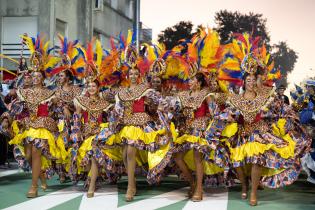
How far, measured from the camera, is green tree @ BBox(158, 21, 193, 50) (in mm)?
31234

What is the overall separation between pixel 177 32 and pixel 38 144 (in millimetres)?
23852

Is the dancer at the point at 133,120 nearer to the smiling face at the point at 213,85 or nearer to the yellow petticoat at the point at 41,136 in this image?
the smiling face at the point at 213,85

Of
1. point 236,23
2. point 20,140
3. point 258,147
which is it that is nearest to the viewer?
point 258,147

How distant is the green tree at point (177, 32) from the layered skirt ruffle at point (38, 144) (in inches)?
899

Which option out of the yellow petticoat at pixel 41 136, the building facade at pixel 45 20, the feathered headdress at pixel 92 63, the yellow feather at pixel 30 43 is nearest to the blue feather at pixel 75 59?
the feathered headdress at pixel 92 63

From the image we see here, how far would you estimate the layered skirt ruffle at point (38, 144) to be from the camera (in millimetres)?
8109

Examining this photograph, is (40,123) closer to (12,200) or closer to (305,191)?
(12,200)

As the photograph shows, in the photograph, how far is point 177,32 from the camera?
103ft

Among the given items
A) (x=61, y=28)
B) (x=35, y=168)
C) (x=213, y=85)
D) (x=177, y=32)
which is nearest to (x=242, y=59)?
(x=213, y=85)

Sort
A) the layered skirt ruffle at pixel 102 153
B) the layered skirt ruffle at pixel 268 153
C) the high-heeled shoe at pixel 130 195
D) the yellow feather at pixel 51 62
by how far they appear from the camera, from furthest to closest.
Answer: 1. the yellow feather at pixel 51 62
2. the layered skirt ruffle at pixel 102 153
3. the high-heeled shoe at pixel 130 195
4. the layered skirt ruffle at pixel 268 153

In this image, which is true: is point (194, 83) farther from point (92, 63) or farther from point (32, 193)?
point (32, 193)

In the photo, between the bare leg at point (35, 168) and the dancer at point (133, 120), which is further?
the bare leg at point (35, 168)

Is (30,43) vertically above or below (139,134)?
above

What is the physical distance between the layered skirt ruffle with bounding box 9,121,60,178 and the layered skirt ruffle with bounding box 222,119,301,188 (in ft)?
8.73
